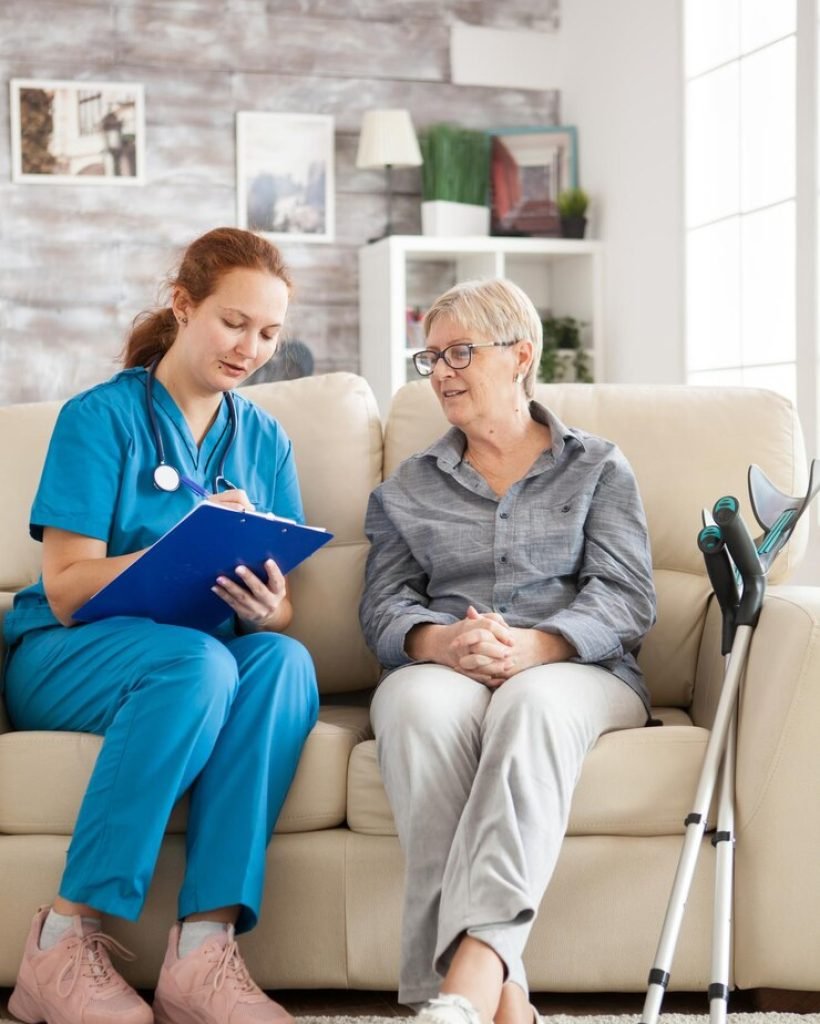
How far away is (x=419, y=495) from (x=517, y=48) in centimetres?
353

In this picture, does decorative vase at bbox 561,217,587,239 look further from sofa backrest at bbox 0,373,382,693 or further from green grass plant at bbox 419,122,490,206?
sofa backrest at bbox 0,373,382,693

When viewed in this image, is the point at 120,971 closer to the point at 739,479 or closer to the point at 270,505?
the point at 270,505

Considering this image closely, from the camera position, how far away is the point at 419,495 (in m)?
2.38

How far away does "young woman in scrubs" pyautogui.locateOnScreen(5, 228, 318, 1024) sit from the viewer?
6.23ft

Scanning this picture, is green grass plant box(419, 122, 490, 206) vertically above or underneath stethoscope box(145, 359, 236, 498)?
above

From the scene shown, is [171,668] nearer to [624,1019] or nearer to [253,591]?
[253,591]

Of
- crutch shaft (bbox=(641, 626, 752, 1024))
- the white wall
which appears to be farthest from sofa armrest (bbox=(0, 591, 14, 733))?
the white wall

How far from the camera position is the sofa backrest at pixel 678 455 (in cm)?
248

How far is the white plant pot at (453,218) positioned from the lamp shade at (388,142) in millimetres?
180

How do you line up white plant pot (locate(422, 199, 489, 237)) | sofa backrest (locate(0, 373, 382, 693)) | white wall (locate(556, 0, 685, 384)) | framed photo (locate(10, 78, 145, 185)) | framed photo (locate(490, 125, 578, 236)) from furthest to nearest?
framed photo (locate(490, 125, 578, 236)) < white plant pot (locate(422, 199, 489, 237)) < framed photo (locate(10, 78, 145, 185)) < white wall (locate(556, 0, 685, 384)) < sofa backrest (locate(0, 373, 382, 693))

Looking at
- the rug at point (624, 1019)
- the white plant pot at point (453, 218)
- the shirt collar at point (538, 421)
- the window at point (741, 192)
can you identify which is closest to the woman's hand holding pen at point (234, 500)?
the shirt collar at point (538, 421)

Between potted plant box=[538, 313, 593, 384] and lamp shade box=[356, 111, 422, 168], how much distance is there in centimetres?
82

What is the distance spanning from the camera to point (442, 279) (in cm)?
540

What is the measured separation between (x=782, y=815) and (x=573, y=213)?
11.8 ft
